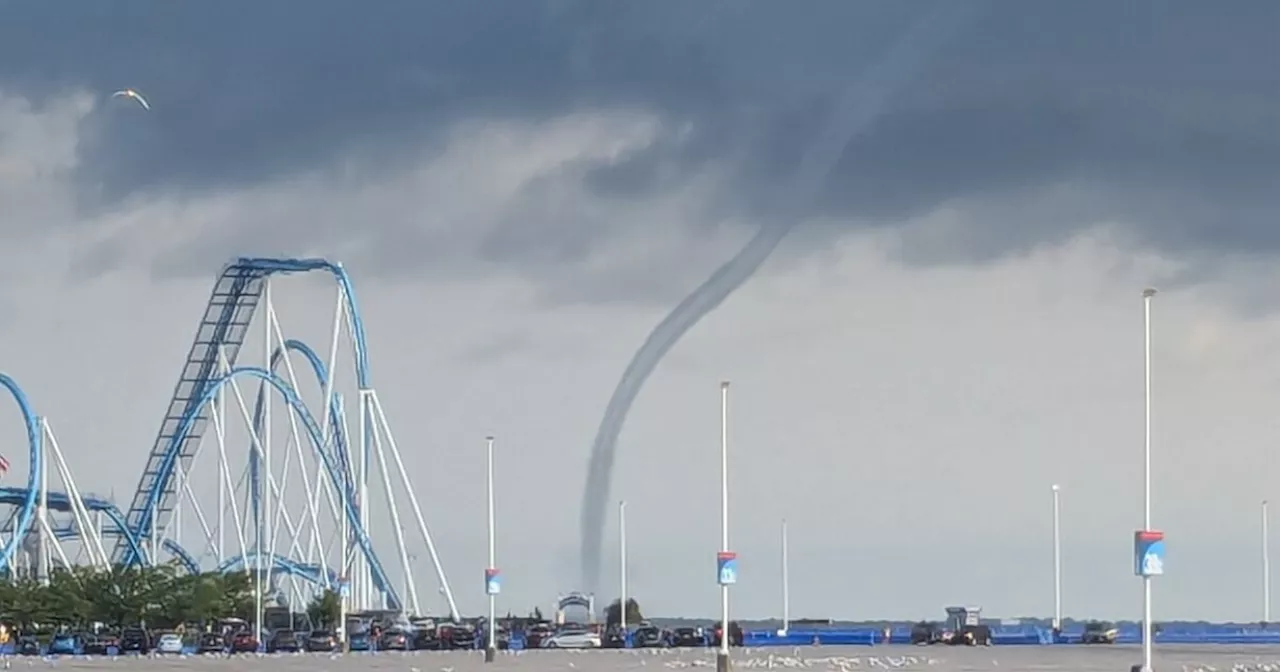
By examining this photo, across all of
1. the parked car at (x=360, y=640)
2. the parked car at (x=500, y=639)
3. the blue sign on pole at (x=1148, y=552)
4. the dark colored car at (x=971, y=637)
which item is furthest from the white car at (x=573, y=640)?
the blue sign on pole at (x=1148, y=552)

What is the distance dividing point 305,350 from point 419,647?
Answer: 580 inches

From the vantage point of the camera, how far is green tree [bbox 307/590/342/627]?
367ft

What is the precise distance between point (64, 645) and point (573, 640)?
20.9 m

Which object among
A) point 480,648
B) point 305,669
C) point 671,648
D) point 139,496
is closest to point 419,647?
point 480,648

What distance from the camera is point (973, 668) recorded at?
60.6 m

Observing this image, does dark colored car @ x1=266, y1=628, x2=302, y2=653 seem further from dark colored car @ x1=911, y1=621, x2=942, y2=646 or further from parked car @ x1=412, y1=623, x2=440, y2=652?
dark colored car @ x1=911, y1=621, x2=942, y2=646

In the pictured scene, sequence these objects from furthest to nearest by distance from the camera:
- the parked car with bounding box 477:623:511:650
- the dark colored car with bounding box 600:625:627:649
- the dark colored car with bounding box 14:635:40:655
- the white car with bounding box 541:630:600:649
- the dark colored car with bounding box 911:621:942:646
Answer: the dark colored car with bounding box 911:621:942:646, the dark colored car with bounding box 600:625:627:649, the parked car with bounding box 477:623:511:650, the dark colored car with bounding box 14:635:40:655, the white car with bounding box 541:630:600:649

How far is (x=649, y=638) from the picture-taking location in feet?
314

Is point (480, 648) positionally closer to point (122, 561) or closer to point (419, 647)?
point (419, 647)

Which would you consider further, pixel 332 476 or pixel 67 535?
pixel 67 535

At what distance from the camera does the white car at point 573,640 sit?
91188 millimetres

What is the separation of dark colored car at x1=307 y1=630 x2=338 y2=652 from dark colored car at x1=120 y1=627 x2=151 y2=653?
639cm

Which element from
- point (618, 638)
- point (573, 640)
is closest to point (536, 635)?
point (618, 638)

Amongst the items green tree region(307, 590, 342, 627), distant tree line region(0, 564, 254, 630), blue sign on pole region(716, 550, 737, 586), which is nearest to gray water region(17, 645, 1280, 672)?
blue sign on pole region(716, 550, 737, 586)
